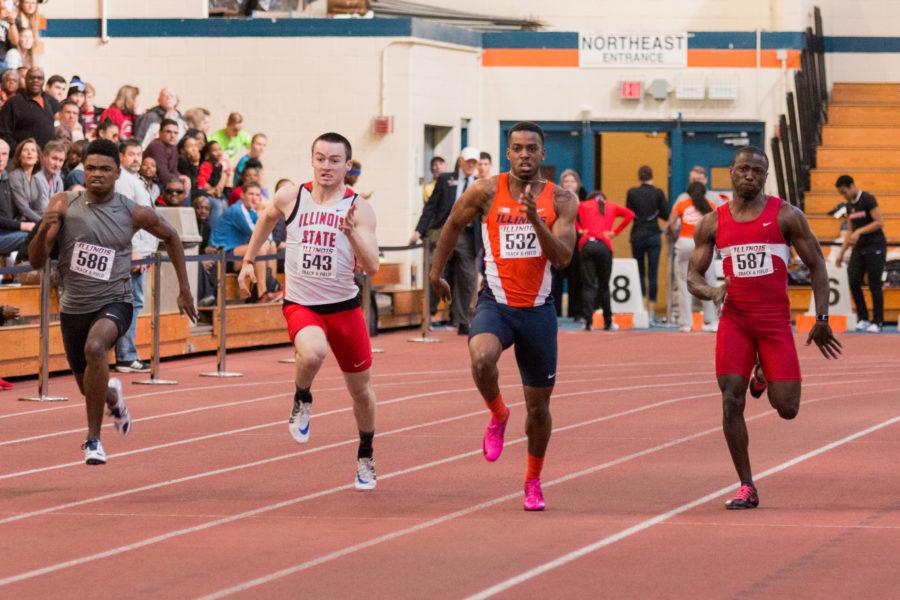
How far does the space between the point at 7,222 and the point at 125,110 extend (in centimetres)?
567

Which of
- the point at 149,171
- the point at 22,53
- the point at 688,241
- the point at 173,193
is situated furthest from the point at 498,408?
the point at 688,241

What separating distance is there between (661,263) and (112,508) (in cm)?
2091

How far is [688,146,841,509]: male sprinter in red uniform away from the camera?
1005 cm

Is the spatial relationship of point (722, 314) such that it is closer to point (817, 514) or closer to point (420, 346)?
point (817, 514)

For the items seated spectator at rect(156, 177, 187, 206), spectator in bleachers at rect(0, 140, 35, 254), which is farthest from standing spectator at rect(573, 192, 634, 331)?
spectator in bleachers at rect(0, 140, 35, 254)

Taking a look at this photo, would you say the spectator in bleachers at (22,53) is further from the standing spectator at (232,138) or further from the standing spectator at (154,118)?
the standing spectator at (232,138)

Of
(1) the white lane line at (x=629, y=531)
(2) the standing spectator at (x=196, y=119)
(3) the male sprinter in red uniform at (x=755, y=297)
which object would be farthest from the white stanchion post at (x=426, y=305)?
(3) the male sprinter in red uniform at (x=755, y=297)

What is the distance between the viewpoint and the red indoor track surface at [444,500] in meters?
7.91

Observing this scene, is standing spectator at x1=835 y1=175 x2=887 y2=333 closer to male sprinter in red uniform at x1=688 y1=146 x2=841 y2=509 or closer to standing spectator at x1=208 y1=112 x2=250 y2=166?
standing spectator at x1=208 y1=112 x2=250 y2=166

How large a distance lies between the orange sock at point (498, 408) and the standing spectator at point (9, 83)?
11126mm

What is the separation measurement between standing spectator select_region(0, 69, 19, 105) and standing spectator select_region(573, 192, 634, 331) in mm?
8172

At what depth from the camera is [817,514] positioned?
9.70 m

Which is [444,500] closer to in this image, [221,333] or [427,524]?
[427,524]

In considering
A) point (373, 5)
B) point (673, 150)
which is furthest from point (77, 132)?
point (673, 150)
